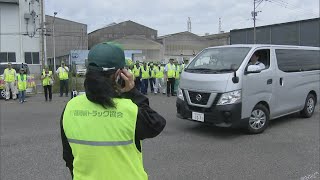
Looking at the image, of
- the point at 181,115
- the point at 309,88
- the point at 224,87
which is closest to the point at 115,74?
the point at 224,87

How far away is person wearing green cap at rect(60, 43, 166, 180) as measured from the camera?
2080mm

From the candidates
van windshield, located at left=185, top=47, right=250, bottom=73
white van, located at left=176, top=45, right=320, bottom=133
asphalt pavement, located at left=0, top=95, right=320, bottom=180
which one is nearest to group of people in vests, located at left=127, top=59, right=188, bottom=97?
asphalt pavement, located at left=0, top=95, right=320, bottom=180

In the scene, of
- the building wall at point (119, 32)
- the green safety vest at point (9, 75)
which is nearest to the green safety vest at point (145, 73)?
the green safety vest at point (9, 75)

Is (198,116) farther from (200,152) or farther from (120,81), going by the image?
(120,81)

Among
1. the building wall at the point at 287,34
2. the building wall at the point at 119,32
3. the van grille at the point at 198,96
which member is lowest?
the van grille at the point at 198,96

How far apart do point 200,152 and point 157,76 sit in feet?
44.4

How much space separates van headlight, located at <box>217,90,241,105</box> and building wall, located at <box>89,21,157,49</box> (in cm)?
7718

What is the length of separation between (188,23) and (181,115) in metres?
92.3

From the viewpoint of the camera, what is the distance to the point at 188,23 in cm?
9919

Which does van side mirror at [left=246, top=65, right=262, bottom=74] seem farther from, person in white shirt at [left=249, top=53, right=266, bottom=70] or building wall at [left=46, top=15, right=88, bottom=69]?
building wall at [left=46, top=15, right=88, bottom=69]

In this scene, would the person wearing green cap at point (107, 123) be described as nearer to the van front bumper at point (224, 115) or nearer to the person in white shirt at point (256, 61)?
the van front bumper at point (224, 115)

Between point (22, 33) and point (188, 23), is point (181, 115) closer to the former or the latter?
point (22, 33)

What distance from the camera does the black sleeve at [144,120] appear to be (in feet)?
7.02

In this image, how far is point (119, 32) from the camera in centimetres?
9219
